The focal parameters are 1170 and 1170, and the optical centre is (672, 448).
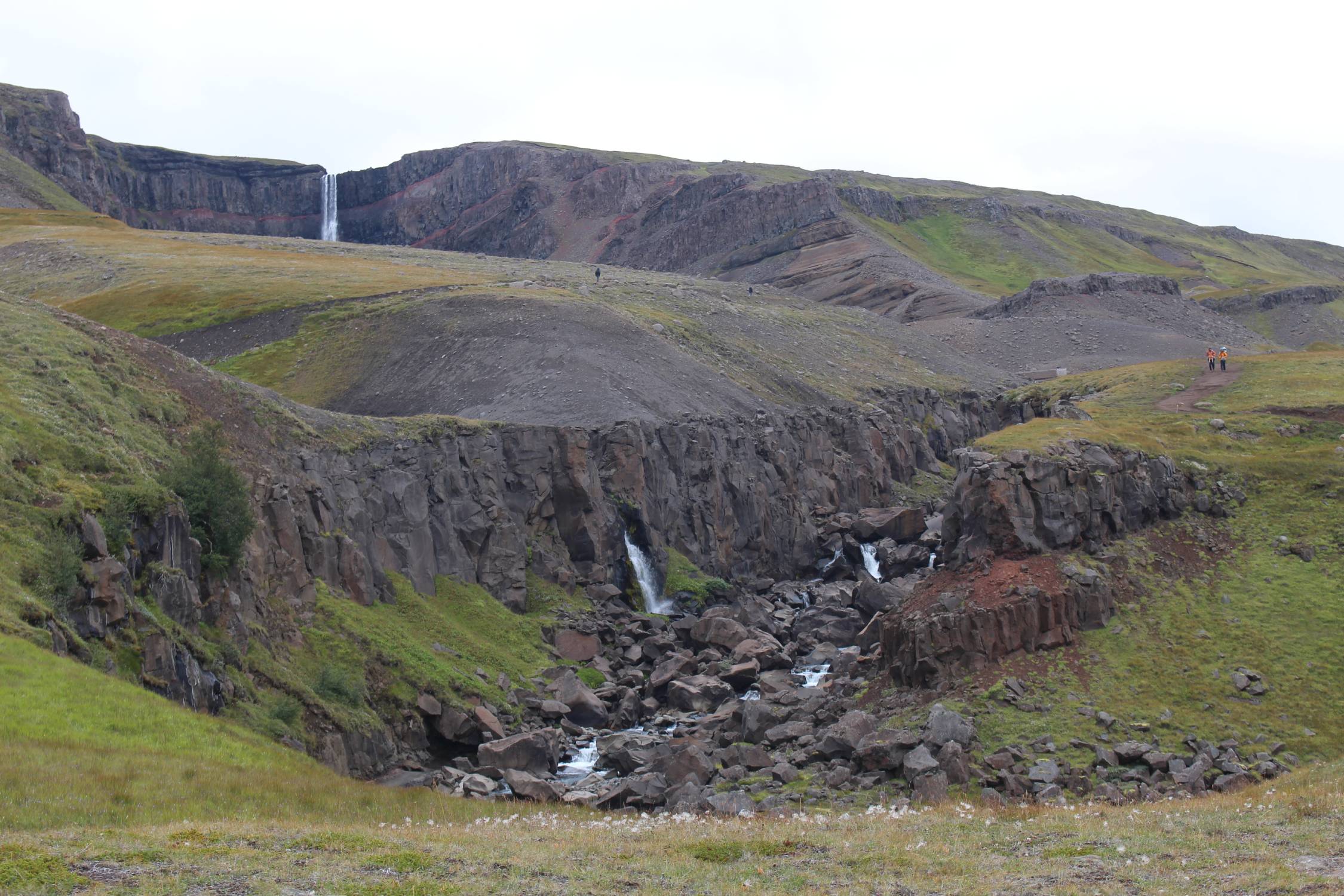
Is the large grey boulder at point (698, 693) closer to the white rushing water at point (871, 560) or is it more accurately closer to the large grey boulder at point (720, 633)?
the large grey boulder at point (720, 633)

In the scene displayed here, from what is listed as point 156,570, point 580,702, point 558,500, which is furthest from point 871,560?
point 156,570

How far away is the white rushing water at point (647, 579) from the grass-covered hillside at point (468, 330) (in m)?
8.86

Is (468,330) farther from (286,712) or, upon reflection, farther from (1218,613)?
(1218,613)

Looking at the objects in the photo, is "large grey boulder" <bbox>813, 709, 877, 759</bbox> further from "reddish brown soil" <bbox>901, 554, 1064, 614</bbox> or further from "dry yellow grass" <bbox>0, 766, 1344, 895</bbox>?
"dry yellow grass" <bbox>0, 766, 1344, 895</bbox>

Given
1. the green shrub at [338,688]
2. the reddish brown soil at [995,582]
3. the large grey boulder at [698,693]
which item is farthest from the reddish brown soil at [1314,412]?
the green shrub at [338,688]

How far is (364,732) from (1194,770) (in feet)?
88.3

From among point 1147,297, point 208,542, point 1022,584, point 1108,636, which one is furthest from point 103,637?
point 1147,297

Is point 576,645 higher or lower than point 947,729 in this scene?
lower

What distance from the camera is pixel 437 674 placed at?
45.8m

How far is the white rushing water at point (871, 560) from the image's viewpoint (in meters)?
73.2

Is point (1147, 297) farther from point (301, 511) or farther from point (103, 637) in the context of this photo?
point (103, 637)

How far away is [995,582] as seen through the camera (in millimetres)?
45500

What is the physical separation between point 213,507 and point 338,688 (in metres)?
7.54

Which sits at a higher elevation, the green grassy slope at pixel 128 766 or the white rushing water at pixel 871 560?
the green grassy slope at pixel 128 766
